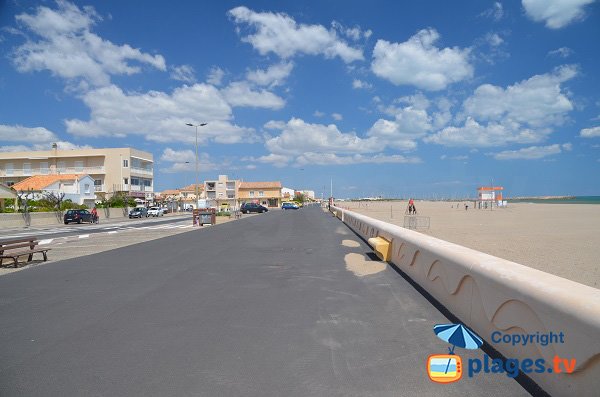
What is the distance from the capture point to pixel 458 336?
16.8 ft

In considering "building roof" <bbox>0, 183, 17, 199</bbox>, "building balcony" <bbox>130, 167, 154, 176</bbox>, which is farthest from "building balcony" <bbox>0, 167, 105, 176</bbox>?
"building roof" <bbox>0, 183, 17, 199</bbox>

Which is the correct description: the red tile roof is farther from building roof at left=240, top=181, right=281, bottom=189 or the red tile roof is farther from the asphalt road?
the asphalt road

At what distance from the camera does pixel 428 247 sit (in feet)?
24.8

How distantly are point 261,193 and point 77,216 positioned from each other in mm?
86289

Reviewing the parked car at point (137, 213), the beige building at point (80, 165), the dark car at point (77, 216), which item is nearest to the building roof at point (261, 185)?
the beige building at point (80, 165)

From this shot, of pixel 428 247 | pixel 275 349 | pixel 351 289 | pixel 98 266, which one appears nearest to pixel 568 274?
pixel 428 247

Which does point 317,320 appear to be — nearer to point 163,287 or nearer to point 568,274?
point 163,287

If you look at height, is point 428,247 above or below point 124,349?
above

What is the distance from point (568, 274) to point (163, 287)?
829 centimetres

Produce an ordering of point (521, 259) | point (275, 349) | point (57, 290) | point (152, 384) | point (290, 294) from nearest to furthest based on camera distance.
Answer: point (152, 384) < point (275, 349) < point (290, 294) < point (57, 290) < point (521, 259)

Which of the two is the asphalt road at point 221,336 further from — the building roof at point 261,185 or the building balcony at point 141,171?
the building roof at point 261,185

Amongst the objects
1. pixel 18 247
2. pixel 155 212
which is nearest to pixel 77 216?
pixel 155 212

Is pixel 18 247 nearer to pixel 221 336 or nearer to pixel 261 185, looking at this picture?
pixel 221 336

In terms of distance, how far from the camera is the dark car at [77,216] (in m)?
37.1
